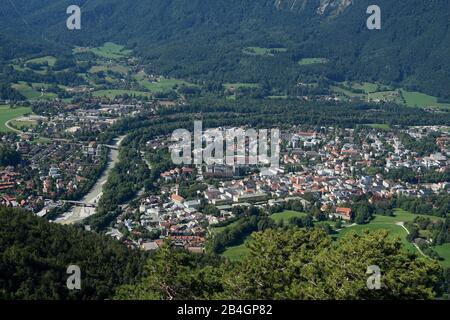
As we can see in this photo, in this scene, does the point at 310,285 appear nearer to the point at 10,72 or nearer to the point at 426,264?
the point at 426,264

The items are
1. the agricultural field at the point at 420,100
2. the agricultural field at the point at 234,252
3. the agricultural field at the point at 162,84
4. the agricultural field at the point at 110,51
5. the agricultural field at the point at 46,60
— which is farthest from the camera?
the agricultural field at the point at 110,51

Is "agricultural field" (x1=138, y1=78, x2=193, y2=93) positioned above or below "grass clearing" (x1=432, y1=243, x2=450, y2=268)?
above

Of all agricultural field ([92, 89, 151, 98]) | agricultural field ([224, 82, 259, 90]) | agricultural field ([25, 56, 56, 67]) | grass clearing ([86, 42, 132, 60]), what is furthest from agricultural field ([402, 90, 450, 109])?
agricultural field ([25, 56, 56, 67])

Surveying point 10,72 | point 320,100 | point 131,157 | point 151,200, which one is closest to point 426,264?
point 151,200

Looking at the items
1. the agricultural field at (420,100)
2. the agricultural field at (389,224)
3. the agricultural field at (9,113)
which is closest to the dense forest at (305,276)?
the agricultural field at (389,224)

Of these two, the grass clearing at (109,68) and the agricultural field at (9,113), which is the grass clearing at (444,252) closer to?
the agricultural field at (9,113)

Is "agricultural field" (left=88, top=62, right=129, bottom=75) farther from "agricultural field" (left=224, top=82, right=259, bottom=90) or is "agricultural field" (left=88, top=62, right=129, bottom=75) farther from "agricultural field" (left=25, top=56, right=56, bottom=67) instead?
"agricultural field" (left=224, top=82, right=259, bottom=90)
